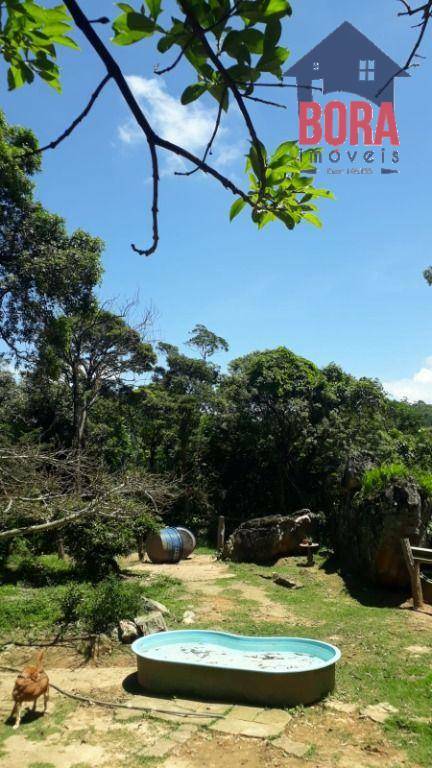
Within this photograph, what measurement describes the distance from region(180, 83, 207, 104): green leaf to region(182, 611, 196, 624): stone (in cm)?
850

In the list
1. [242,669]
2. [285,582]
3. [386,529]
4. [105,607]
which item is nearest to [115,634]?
[105,607]

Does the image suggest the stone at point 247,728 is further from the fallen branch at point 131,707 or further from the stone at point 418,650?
the stone at point 418,650

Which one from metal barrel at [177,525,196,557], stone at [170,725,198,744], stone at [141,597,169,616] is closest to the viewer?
stone at [170,725,198,744]

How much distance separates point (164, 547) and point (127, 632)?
23.9ft

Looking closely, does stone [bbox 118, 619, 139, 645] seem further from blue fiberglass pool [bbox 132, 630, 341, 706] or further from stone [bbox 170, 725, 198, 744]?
stone [bbox 170, 725, 198, 744]

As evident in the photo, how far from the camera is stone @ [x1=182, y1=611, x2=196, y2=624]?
868cm

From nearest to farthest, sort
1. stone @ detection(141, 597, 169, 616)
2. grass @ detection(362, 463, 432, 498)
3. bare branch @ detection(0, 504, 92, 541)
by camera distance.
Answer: bare branch @ detection(0, 504, 92, 541) < stone @ detection(141, 597, 169, 616) < grass @ detection(362, 463, 432, 498)

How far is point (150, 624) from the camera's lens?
306 inches

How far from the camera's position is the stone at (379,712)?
522cm

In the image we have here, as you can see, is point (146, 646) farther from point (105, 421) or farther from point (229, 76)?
point (105, 421)

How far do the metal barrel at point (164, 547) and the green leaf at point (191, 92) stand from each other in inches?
567

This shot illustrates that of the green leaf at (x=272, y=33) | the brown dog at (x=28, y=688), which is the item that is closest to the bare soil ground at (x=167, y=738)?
the brown dog at (x=28, y=688)

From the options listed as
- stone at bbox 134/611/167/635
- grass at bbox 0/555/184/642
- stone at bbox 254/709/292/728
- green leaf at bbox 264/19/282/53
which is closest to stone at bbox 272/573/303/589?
grass at bbox 0/555/184/642

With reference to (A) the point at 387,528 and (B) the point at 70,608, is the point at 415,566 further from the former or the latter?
(B) the point at 70,608
